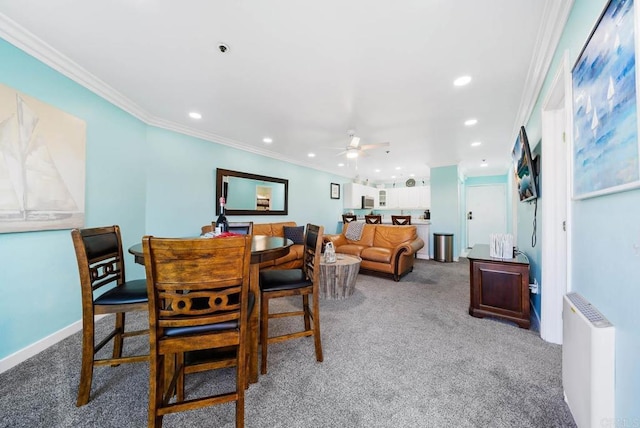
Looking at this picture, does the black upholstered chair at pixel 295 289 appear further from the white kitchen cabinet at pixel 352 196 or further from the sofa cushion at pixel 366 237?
the white kitchen cabinet at pixel 352 196

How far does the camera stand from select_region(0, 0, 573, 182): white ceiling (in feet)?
5.06

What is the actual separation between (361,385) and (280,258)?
2593mm

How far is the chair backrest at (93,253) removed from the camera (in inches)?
49.6

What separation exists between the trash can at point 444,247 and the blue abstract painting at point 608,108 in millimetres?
4621

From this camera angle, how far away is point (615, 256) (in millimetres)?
939

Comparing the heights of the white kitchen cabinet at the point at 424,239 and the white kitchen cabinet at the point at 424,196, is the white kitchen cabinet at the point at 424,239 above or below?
below

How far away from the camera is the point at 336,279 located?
304cm

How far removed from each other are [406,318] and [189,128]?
4020mm

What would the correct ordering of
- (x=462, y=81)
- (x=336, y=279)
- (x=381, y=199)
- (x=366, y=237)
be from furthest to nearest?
(x=381, y=199)
(x=366, y=237)
(x=336, y=279)
(x=462, y=81)

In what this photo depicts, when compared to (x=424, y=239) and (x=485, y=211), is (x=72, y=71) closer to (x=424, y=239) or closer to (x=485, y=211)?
(x=424, y=239)

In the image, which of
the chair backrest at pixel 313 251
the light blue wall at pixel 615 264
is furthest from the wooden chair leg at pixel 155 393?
the light blue wall at pixel 615 264

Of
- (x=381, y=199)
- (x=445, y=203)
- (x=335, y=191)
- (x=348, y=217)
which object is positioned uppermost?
(x=335, y=191)

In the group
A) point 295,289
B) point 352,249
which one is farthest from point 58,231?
point 352,249

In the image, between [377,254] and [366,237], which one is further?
[366,237]
